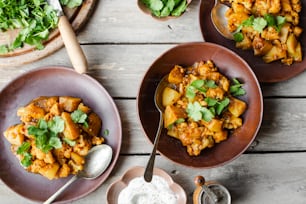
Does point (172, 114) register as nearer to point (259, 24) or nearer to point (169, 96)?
point (169, 96)

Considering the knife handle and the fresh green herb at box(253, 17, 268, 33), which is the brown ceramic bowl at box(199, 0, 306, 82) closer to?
the fresh green herb at box(253, 17, 268, 33)

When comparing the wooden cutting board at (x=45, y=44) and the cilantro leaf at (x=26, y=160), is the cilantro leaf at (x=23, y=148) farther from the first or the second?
the wooden cutting board at (x=45, y=44)

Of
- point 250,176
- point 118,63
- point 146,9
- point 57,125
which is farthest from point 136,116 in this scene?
point 250,176

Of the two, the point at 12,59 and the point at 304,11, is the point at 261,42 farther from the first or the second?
the point at 12,59

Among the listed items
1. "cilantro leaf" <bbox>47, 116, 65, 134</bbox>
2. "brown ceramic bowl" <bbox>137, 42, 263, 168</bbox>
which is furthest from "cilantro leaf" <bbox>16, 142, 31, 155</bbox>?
"brown ceramic bowl" <bbox>137, 42, 263, 168</bbox>

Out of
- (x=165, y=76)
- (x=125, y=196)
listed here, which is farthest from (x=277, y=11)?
(x=125, y=196)
